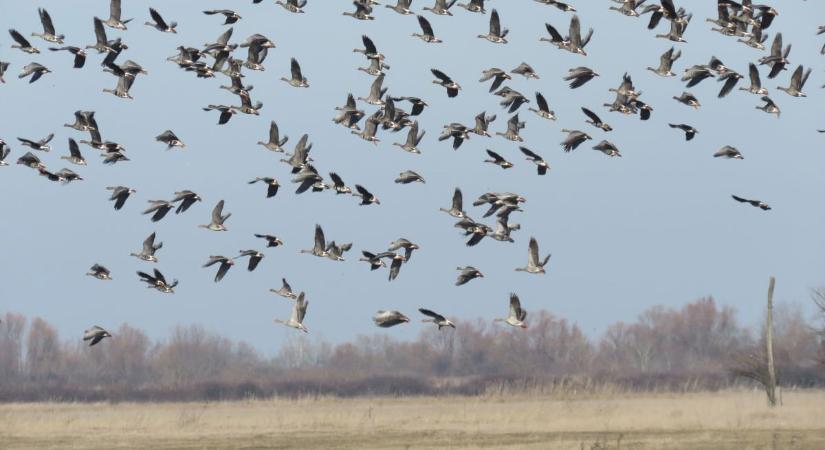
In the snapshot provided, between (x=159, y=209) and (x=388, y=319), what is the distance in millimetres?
5915

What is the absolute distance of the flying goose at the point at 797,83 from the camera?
29.7 meters

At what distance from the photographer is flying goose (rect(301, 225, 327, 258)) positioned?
3056cm

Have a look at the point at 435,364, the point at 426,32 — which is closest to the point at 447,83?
the point at 426,32

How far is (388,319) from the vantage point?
25969 millimetres

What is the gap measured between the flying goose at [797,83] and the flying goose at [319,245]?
10.2 metres

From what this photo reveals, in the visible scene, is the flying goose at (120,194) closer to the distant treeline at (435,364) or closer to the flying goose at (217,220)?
the flying goose at (217,220)

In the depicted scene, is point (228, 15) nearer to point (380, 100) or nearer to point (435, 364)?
point (380, 100)

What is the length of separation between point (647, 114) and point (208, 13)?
9.37 meters

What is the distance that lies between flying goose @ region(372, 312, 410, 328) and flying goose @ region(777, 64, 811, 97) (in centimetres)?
989

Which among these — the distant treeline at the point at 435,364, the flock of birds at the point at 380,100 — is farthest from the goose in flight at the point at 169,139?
the distant treeline at the point at 435,364

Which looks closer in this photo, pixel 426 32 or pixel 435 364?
pixel 426 32

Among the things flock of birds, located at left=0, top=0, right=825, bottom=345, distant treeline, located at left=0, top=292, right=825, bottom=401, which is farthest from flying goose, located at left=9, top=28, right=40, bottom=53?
distant treeline, located at left=0, top=292, right=825, bottom=401

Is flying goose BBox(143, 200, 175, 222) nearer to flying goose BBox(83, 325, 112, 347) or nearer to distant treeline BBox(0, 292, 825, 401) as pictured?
flying goose BBox(83, 325, 112, 347)

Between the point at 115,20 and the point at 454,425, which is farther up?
the point at 115,20
